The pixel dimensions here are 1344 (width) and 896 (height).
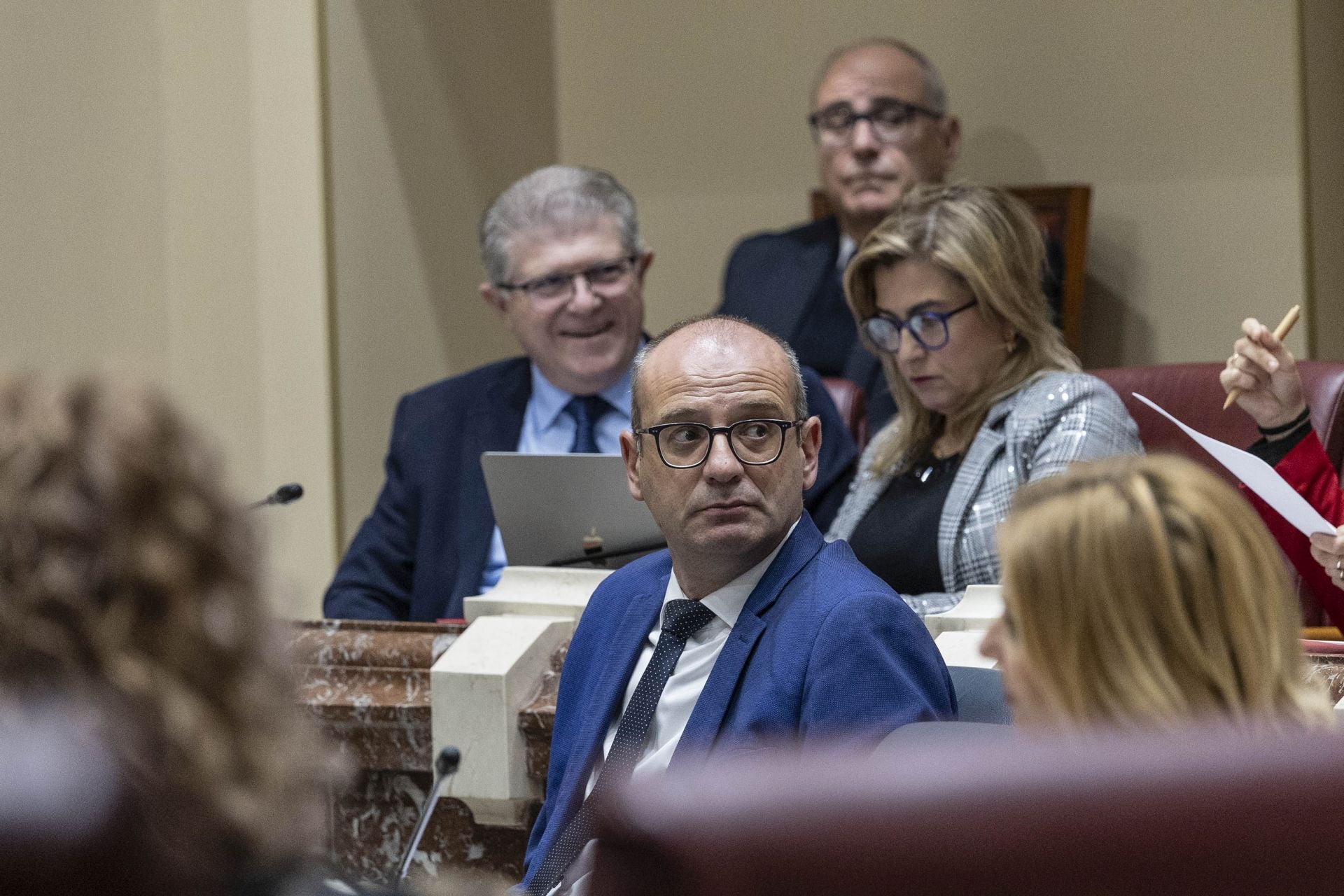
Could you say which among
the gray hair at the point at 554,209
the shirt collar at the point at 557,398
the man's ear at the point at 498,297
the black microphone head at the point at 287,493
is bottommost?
the black microphone head at the point at 287,493

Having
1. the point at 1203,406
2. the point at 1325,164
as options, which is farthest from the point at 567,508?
the point at 1325,164

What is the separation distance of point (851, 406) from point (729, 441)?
1.25 metres

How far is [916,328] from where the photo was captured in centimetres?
261

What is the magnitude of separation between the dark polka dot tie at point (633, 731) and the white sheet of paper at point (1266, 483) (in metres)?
0.62

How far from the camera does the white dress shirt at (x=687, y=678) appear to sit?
1.78 m

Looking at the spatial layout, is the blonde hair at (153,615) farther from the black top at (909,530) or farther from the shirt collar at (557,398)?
the shirt collar at (557,398)

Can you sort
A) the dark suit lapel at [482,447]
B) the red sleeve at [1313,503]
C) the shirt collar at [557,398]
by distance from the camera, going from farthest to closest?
the shirt collar at [557,398]
the dark suit lapel at [482,447]
the red sleeve at [1313,503]

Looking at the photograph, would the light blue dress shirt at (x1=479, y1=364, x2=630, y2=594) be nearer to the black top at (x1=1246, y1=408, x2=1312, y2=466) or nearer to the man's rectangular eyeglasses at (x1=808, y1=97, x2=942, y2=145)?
the man's rectangular eyeglasses at (x1=808, y1=97, x2=942, y2=145)

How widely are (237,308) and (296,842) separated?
320cm

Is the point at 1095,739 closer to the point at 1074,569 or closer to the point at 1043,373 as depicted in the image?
the point at 1074,569

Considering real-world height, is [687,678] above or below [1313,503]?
below

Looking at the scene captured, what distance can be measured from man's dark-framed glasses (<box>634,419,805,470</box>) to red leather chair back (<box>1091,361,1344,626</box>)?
1001mm

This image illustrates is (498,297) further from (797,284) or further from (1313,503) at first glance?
(1313,503)

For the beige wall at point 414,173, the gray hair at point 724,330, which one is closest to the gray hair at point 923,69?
the beige wall at point 414,173
